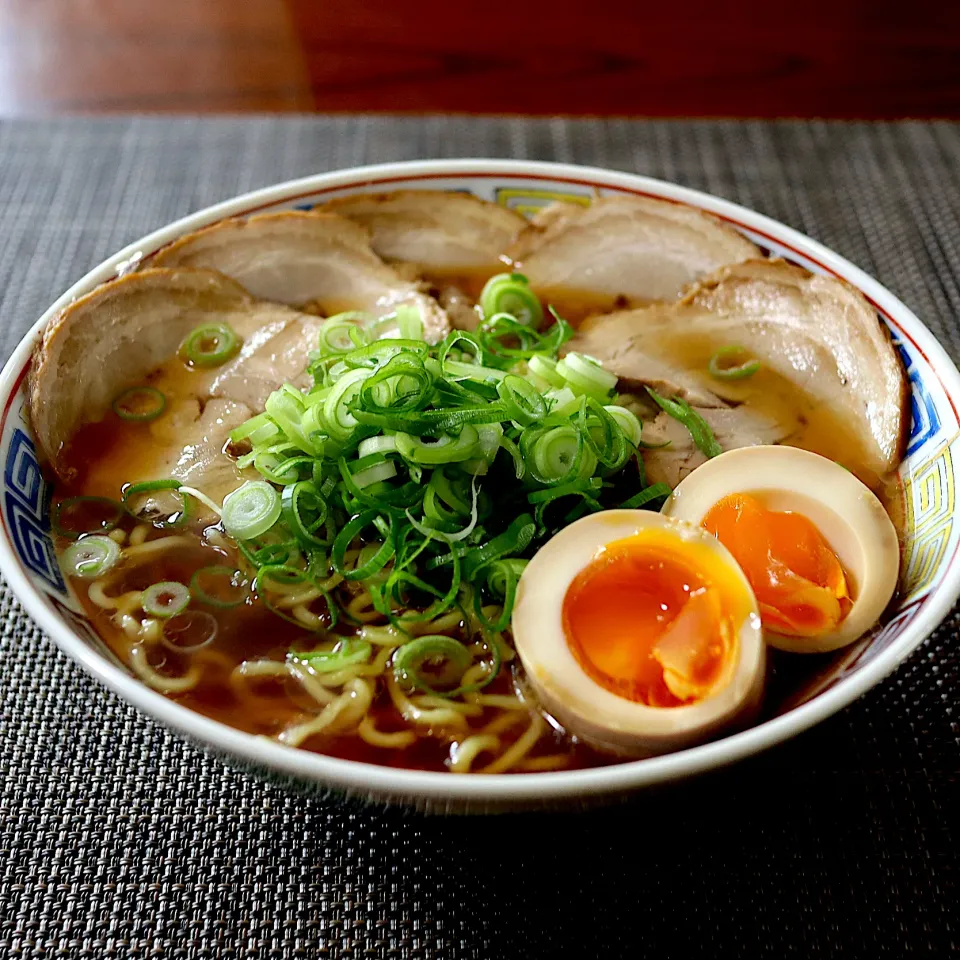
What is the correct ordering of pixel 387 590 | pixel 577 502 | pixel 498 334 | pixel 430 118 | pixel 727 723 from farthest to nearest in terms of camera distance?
pixel 430 118
pixel 498 334
pixel 577 502
pixel 387 590
pixel 727 723

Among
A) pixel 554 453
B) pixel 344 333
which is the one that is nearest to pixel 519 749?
pixel 554 453

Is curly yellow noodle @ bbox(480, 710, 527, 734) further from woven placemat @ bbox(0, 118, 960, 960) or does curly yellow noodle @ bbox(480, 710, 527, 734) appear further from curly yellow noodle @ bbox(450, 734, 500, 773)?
woven placemat @ bbox(0, 118, 960, 960)

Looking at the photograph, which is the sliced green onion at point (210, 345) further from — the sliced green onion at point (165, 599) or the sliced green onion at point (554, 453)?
the sliced green onion at point (554, 453)

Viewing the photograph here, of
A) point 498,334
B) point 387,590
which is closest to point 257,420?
point 387,590

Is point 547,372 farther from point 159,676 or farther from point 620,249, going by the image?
point 159,676

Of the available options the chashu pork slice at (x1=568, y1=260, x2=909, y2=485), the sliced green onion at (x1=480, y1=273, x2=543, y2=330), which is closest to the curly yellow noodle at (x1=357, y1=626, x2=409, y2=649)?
the chashu pork slice at (x1=568, y1=260, x2=909, y2=485)

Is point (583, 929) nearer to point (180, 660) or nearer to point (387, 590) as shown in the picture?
point (387, 590)

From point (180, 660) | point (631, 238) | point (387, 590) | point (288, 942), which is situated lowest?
point (288, 942)
